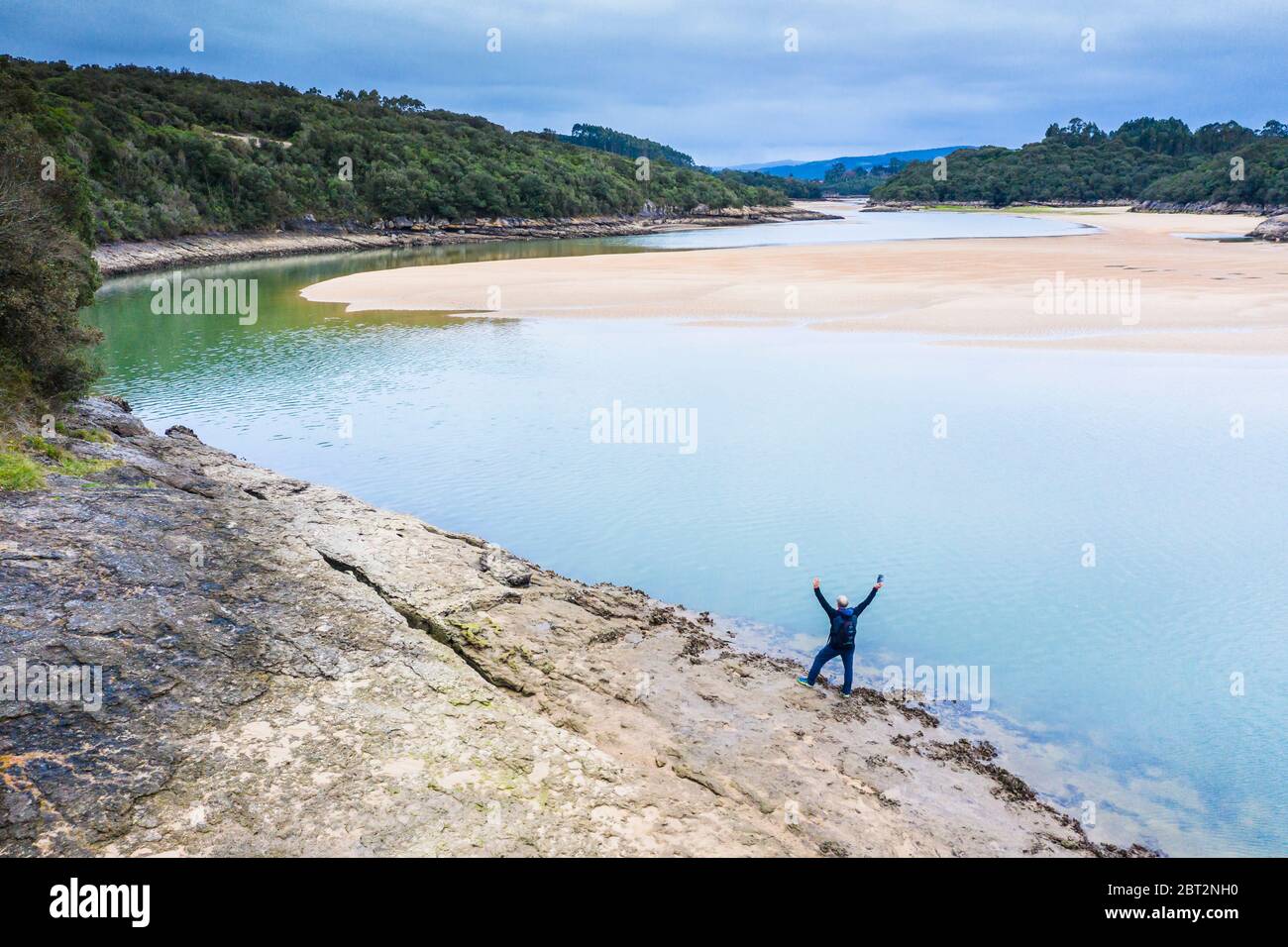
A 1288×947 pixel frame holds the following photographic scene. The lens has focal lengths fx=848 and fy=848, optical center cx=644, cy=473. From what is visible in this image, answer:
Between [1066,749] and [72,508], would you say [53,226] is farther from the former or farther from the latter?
[1066,749]

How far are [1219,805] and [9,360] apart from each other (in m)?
18.4

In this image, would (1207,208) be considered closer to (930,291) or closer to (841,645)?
(930,291)

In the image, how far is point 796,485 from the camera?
53.2 ft

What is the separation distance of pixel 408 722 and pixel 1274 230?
80757 millimetres

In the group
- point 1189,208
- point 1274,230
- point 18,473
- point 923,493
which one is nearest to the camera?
point 18,473

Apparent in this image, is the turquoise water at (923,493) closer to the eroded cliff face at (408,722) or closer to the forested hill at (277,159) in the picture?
the eroded cliff face at (408,722)

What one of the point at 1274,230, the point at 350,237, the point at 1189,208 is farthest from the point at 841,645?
the point at 1189,208

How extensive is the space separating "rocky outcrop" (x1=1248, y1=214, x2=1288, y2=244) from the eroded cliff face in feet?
244

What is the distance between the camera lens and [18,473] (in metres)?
10.9

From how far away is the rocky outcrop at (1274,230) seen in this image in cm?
6469

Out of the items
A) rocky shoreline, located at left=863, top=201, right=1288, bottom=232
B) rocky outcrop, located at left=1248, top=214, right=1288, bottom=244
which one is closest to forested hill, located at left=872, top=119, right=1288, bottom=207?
rocky shoreline, located at left=863, top=201, right=1288, bottom=232

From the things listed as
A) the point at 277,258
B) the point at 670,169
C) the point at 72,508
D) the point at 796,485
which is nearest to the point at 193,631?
the point at 72,508

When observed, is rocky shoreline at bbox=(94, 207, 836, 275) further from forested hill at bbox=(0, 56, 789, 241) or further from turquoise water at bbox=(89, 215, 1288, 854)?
turquoise water at bbox=(89, 215, 1288, 854)

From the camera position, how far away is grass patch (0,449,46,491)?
10664mm
